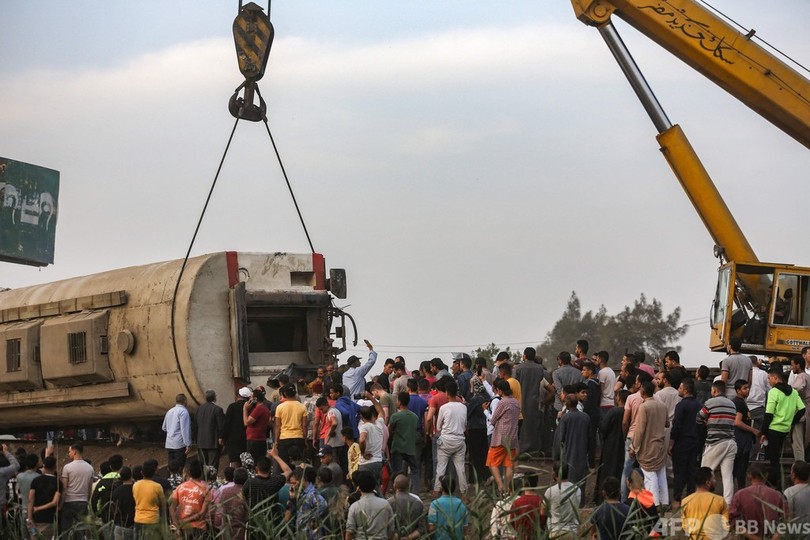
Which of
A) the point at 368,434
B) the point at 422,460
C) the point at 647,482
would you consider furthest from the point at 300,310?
the point at 647,482

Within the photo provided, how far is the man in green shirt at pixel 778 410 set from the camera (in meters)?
14.8

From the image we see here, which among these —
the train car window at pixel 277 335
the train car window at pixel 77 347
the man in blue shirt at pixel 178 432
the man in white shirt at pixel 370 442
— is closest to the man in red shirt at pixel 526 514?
the man in white shirt at pixel 370 442

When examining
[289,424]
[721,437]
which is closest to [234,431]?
[289,424]

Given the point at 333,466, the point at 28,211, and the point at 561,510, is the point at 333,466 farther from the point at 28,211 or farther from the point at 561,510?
the point at 28,211

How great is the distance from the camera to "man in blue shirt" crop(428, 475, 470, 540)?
401 inches

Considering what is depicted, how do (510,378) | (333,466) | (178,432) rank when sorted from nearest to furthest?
(333,466), (510,378), (178,432)

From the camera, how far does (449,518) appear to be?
1019 cm

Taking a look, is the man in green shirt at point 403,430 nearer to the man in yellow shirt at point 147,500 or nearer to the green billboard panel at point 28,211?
the man in yellow shirt at point 147,500

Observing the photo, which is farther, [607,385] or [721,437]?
[607,385]

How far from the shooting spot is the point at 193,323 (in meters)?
18.0

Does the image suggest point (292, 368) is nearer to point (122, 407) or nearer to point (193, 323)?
point (193, 323)

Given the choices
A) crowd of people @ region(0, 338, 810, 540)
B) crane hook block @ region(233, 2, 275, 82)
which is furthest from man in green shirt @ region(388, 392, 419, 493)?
crane hook block @ region(233, 2, 275, 82)

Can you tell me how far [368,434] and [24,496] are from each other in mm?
3953

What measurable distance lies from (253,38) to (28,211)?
16940 millimetres
